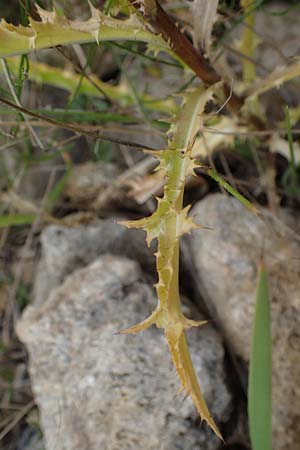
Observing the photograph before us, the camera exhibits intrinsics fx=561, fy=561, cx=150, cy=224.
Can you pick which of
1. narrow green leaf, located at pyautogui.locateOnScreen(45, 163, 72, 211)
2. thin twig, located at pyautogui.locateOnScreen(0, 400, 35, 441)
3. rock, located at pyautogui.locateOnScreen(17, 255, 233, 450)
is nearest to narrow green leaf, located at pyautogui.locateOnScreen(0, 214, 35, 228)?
narrow green leaf, located at pyautogui.locateOnScreen(45, 163, 72, 211)

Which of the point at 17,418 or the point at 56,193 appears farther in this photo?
the point at 56,193

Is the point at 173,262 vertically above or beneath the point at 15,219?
above

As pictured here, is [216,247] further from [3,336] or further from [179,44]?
[3,336]

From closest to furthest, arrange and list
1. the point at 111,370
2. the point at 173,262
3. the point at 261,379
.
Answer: the point at 173,262, the point at 261,379, the point at 111,370

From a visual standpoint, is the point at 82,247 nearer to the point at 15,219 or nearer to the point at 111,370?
the point at 15,219

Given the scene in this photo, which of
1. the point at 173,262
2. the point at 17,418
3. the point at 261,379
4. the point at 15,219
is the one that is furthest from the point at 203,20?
the point at 17,418

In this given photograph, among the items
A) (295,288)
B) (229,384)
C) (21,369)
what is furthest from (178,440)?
(21,369)

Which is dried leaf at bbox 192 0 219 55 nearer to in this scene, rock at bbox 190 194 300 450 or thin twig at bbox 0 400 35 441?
rock at bbox 190 194 300 450
